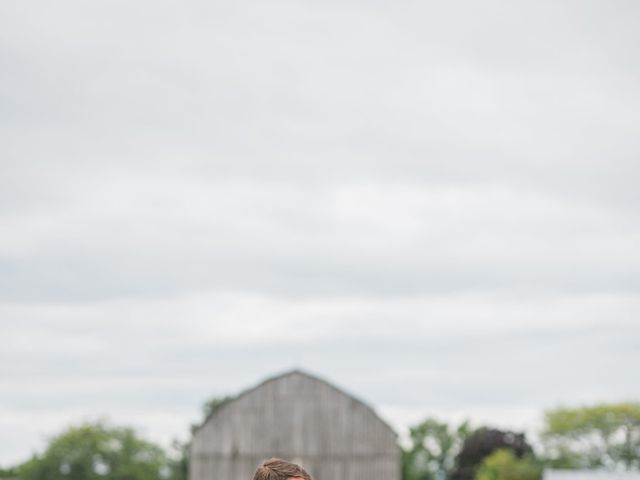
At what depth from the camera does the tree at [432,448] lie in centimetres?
7662

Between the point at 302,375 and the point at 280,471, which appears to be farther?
the point at 302,375

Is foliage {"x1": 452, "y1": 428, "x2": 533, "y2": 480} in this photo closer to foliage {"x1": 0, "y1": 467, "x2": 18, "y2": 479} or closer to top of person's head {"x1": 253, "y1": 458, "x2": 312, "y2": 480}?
foliage {"x1": 0, "y1": 467, "x2": 18, "y2": 479}

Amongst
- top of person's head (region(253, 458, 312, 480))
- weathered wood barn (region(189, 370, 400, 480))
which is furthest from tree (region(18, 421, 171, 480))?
top of person's head (region(253, 458, 312, 480))

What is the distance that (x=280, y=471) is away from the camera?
4543 mm

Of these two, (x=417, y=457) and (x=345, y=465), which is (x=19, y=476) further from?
(x=345, y=465)

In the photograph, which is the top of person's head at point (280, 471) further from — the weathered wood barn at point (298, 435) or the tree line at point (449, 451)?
the tree line at point (449, 451)

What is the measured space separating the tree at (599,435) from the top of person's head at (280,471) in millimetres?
63781

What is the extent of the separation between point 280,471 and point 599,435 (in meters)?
65.6

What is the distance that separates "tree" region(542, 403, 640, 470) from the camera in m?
65.8

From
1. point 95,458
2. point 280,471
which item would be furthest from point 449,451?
point 280,471

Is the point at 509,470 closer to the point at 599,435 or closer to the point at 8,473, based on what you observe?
the point at 599,435

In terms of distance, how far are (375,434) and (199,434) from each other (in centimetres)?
695

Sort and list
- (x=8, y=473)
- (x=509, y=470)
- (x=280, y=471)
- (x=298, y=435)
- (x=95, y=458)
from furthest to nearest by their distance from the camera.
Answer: (x=8, y=473), (x=95, y=458), (x=509, y=470), (x=298, y=435), (x=280, y=471)

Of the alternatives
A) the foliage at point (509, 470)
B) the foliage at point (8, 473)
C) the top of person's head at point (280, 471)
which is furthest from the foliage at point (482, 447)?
the top of person's head at point (280, 471)
